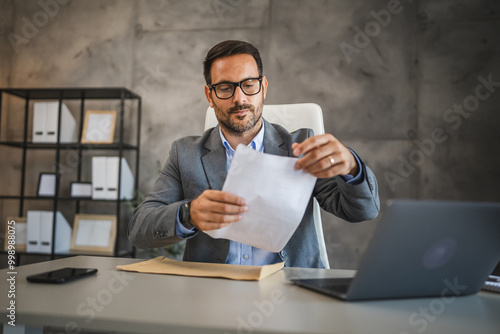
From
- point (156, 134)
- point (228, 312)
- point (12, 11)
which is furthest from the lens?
point (12, 11)

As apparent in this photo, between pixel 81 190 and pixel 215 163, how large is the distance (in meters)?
1.96

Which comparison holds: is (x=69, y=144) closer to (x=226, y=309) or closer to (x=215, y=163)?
(x=215, y=163)

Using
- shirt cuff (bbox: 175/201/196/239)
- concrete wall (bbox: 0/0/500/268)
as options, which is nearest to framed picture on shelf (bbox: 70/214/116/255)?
concrete wall (bbox: 0/0/500/268)

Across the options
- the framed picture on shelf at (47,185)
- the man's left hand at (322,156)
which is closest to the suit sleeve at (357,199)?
the man's left hand at (322,156)

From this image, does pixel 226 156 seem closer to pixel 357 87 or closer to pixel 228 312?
pixel 228 312

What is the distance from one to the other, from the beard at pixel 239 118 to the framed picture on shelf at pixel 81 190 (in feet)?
6.23

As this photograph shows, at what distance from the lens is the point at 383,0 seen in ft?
9.84

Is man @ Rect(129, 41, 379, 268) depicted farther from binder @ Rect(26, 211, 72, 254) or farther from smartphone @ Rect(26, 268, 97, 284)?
binder @ Rect(26, 211, 72, 254)

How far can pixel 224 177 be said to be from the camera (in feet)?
4.91

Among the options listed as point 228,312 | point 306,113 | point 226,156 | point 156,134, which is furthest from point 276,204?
point 156,134

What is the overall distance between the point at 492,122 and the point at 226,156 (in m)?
2.19

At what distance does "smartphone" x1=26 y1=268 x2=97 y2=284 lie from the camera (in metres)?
0.86

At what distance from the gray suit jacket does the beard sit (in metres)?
0.06

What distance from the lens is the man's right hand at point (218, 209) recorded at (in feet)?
2.99
